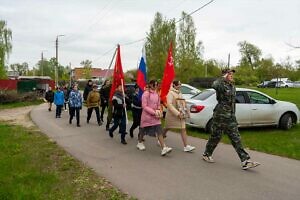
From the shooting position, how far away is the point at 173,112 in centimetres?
938

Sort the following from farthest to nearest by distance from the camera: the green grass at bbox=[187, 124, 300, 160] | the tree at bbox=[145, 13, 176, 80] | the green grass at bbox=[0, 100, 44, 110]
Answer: the tree at bbox=[145, 13, 176, 80] < the green grass at bbox=[0, 100, 44, 110] < the green grass at bbox=[187, 124, 300, 160]

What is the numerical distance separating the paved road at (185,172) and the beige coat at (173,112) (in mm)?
628

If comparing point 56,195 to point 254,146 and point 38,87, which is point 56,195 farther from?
point 38,87

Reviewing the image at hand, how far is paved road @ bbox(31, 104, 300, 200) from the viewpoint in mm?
6086

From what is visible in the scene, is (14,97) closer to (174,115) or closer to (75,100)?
(75,100)

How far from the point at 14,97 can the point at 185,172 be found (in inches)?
1083

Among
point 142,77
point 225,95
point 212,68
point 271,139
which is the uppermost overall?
point 212,68

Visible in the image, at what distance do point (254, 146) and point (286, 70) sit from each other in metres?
79.1

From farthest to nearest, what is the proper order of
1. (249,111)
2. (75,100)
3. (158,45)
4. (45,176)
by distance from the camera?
(158,45) → (75,100) → (249,111) → (45,176)

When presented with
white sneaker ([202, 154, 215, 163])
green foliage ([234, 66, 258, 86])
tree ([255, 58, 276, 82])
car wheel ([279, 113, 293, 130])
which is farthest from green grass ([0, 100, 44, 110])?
tree ([255, 58, 276, 82])

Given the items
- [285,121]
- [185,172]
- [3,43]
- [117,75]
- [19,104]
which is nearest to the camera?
[185,172]

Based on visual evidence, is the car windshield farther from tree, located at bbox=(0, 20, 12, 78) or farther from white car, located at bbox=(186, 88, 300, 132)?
tree, located at bbox=(0, 20, 12, 78)

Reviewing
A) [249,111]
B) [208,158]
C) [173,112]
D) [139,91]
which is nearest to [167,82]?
[173,112]

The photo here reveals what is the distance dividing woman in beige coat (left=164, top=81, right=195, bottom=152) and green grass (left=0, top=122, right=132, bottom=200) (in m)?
2.44
